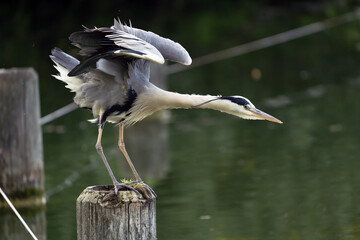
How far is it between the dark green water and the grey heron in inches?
73.0

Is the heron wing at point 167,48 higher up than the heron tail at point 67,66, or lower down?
higher up

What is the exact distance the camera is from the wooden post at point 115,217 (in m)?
4.21

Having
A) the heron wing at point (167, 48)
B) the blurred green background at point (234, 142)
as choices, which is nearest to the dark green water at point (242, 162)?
the blurred green background at point (234, 142)

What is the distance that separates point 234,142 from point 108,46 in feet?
18.2

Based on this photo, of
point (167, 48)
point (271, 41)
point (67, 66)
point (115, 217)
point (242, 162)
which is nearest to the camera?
point (115, 217)

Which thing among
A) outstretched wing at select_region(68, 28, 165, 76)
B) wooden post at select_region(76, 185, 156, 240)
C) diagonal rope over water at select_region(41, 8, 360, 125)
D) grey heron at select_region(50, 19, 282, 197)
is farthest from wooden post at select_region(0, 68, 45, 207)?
diagonal rope over water at select_region(41, 8, 360, 125)

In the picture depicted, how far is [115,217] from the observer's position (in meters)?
4.22

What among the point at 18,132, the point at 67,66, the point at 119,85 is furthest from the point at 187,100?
the point at 18,132

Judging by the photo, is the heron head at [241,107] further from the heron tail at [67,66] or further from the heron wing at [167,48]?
the heron tail at [67,66]

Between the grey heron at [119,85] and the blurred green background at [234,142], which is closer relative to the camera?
the grey heron at [119,85]

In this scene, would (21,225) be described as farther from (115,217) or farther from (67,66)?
(115,217)

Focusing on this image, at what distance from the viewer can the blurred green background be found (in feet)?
23.2

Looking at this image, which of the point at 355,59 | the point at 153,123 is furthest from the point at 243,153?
the point at 355,59

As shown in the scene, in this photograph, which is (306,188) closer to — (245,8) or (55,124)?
(55,124)
